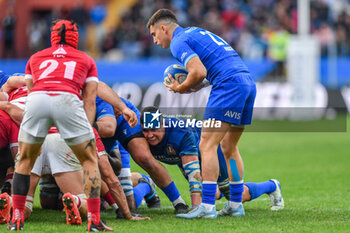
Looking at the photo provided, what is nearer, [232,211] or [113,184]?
[113,184]

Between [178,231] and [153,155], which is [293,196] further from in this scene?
[178,231]

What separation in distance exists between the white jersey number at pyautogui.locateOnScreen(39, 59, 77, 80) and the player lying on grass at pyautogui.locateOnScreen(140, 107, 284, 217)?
185cm

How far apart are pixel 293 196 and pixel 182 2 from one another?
19.9m

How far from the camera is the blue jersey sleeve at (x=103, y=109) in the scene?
26.7 feet

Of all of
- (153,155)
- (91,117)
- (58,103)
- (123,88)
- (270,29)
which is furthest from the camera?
(270,29)

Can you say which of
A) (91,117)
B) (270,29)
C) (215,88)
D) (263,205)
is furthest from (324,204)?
(270,29)

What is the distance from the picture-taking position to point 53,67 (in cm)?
646

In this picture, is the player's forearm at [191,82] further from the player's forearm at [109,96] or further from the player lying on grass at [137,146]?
the player lying on grass at [137,146]

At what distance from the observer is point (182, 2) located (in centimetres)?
2844

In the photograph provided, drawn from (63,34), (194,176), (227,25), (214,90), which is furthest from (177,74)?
(227,25)

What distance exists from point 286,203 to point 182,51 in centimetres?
272

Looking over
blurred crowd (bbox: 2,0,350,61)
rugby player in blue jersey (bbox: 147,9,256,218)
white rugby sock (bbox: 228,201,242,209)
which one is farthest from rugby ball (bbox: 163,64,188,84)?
blurred crowd (bbox: 2,0,350,61)

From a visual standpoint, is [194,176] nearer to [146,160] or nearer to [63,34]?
[146,160]

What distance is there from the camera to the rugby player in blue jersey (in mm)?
7395
